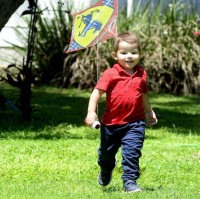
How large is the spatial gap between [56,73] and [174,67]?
246cm

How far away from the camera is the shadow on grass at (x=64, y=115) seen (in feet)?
30.3

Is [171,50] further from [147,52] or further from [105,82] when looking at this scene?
[105,82]

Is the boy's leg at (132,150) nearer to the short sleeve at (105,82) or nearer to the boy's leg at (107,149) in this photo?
the boy's leg at (107,149)

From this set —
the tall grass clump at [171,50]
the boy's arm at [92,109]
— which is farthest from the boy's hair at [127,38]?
the tall grass clump at [171,50]

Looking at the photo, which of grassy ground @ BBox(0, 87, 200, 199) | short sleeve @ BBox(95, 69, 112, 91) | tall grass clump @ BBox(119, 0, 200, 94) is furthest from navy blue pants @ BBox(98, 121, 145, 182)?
tall grass clump @ BBox(119, 0, 200, 94)

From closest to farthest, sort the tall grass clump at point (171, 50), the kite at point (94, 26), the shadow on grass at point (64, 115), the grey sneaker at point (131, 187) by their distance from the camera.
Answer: the grey sneaker at point (131, 187) < the kite at point (94, 26) < the shadow on grass at point (64, 115) < the tall grass clump at point (171, 50)

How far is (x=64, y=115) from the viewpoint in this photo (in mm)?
10984

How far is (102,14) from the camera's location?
6.98 metres

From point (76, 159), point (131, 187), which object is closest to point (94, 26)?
point (76, 159)

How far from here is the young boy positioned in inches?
226

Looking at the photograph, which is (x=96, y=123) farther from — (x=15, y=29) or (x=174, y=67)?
(x=15, y=29)

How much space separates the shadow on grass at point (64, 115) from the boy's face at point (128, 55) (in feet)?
9.34

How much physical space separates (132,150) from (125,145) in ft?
0.25

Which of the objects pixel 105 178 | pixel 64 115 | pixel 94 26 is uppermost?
pixel 94 26
